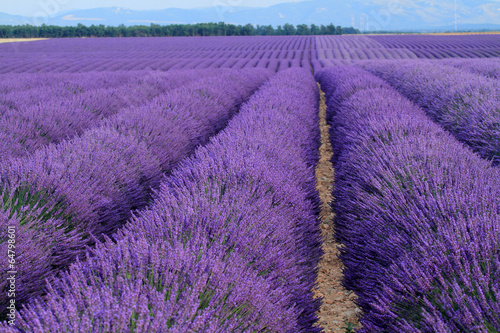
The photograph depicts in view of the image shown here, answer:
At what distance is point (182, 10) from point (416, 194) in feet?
569

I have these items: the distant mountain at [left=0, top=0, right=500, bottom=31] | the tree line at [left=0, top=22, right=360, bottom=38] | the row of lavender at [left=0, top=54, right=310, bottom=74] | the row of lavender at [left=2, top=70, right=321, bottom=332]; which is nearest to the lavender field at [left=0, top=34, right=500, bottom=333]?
the row of lavender at [left=2, top=70, right=321, bottom=332]

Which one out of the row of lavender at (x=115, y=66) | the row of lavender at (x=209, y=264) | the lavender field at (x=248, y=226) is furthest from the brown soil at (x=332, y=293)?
the row of lavender at (x=115, y=66)

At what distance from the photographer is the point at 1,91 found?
7.36 metres

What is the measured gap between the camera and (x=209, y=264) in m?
1.36

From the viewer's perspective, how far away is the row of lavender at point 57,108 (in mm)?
3877

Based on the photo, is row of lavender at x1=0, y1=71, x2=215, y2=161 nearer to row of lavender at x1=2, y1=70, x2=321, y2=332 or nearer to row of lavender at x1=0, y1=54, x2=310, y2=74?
row of lavender at x1=2, y1=70, x2=321, y2=332

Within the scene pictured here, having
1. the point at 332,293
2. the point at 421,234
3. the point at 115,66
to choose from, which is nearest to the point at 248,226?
the point at 421,234

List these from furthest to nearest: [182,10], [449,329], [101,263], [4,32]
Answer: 1. [182,10]
2. [4,32]
3. [101,263]
4. [449,329]

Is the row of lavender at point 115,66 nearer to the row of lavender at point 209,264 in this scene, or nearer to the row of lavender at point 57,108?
the row of lavender at point 57,108

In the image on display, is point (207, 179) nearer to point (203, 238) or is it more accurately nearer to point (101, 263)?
point (203, 238)

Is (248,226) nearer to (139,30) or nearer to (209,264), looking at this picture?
(209,264)

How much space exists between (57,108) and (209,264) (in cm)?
438

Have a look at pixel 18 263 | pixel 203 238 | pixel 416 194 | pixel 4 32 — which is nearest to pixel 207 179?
pixel 203 238

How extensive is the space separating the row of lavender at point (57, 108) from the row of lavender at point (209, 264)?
7.06 ft
